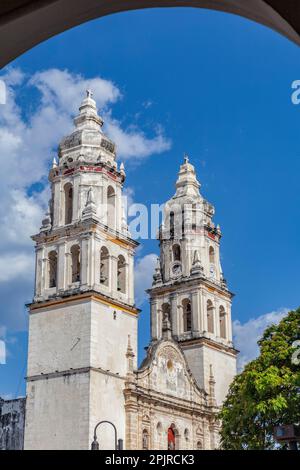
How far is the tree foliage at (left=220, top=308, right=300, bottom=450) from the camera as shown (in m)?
18.1

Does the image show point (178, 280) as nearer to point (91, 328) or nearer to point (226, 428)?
point (91, 328)

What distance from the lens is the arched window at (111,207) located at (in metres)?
28.7

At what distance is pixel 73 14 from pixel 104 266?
991 inches

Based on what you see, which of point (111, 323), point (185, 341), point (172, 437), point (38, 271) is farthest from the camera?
point (185, 341)

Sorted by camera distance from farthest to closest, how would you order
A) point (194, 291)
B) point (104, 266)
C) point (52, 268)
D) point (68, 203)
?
point (194, 291) → point (68, 203) → point (52, 268) → point (104, 266)

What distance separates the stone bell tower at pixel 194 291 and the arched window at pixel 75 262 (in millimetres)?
6256

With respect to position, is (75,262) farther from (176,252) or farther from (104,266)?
(176,252)

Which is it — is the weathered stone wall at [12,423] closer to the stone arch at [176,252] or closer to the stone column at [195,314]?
the stone column at [195,314]

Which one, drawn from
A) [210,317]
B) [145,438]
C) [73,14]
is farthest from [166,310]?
[73,14]

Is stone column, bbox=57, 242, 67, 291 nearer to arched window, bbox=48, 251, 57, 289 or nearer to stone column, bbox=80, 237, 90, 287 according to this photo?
arched window, bbox=48, 251, 57, 289

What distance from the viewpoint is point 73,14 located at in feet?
8.68

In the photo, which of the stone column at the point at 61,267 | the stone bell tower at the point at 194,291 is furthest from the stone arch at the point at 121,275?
the stone bell tower at the point at 194,291

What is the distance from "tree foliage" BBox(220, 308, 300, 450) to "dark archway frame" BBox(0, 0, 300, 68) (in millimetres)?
16060

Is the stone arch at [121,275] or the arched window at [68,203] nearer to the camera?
the stone arch at [121,275]
